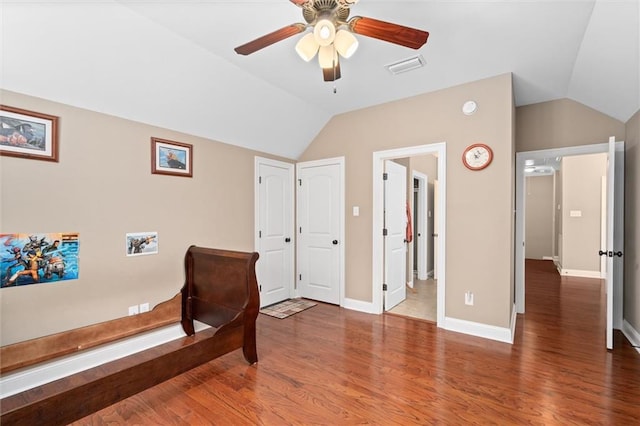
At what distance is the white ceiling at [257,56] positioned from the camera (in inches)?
77.9

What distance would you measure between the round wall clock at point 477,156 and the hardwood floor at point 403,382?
182 centimetres

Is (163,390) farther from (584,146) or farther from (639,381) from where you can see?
(584,146)

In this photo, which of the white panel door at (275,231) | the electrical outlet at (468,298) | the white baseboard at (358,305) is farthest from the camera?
the white panel door at (275,231)

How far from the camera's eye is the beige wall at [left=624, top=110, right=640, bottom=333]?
285 centimetres

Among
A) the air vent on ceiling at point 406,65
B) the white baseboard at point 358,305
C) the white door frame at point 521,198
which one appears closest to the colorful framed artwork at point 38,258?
the white baseboard at point 358,305

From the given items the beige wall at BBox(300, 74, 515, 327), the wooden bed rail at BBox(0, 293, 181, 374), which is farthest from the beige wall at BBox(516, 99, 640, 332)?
the wooden bed rail at BBox(0, 293, 181, 374)

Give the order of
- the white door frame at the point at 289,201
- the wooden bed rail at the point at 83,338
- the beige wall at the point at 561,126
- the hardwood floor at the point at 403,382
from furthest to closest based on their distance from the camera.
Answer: the white door frame at the point at 289,201
the beige wall at the point at 561,126
the wooden bed rail at the point at 83,338
the hardwood floor at the point at 403,382

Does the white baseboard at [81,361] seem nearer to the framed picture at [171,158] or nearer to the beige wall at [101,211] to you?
the beige wall at [101,211]

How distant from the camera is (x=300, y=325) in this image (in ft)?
11.2

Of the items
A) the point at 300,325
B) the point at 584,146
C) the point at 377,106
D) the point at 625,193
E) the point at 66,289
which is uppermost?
the point at 377,106

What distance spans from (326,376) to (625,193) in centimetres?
382

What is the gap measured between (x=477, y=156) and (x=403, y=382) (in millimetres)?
2338

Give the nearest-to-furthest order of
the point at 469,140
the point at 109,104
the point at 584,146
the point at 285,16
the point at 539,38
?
the point at 285,16
the point at 539,38
the point at 109,104
the point at 469,140
the point at 584,146

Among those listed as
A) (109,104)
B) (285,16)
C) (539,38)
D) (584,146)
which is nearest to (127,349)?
(109,104)
